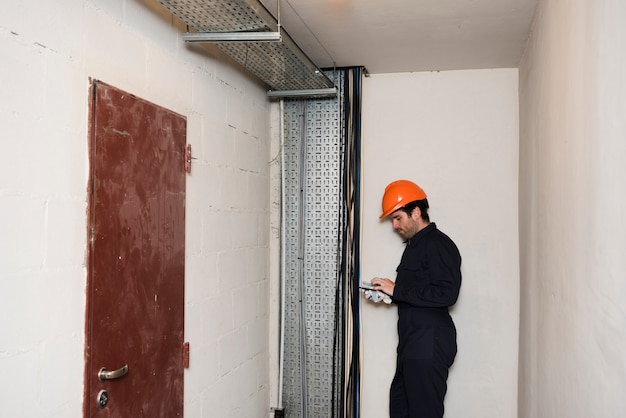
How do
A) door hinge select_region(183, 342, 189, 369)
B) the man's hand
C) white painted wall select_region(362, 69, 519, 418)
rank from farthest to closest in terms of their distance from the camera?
1. white painted wall select_region(362, 69, 519, 418)
2. the man's hand
3. door hinge select_region(183, 342, 189, 369)

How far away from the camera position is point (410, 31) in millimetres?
2922

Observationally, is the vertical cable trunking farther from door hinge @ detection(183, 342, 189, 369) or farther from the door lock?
the door lock

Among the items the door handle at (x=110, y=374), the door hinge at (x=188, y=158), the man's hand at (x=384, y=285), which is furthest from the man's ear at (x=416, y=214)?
the door handle at (x=110, y=374)

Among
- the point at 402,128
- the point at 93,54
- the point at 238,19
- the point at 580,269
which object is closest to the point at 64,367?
the point at 93,54

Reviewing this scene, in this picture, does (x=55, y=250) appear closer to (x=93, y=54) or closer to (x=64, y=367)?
(x=64, y=367)

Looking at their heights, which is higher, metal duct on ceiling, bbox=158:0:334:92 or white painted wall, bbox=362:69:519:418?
metal duct on ceiling, bbox=158:0:334:92

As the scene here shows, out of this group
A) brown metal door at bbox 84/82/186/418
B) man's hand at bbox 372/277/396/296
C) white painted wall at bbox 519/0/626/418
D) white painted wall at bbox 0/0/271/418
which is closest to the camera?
white painted wall at bbox 519/0/626/418

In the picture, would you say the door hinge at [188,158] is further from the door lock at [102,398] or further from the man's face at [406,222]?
the man's face at [406,222]

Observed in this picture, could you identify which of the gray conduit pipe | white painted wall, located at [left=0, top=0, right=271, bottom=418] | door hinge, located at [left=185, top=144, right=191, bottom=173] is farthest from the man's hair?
door hinge, located at [left=185, top=144, right=191, bottom=173]

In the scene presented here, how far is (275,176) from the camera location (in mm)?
3738

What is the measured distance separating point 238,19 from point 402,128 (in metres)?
1.71

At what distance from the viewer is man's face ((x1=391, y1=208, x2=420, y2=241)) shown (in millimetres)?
3385

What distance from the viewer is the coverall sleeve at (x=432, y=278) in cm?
312

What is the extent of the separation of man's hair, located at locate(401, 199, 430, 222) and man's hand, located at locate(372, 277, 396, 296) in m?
0.44
